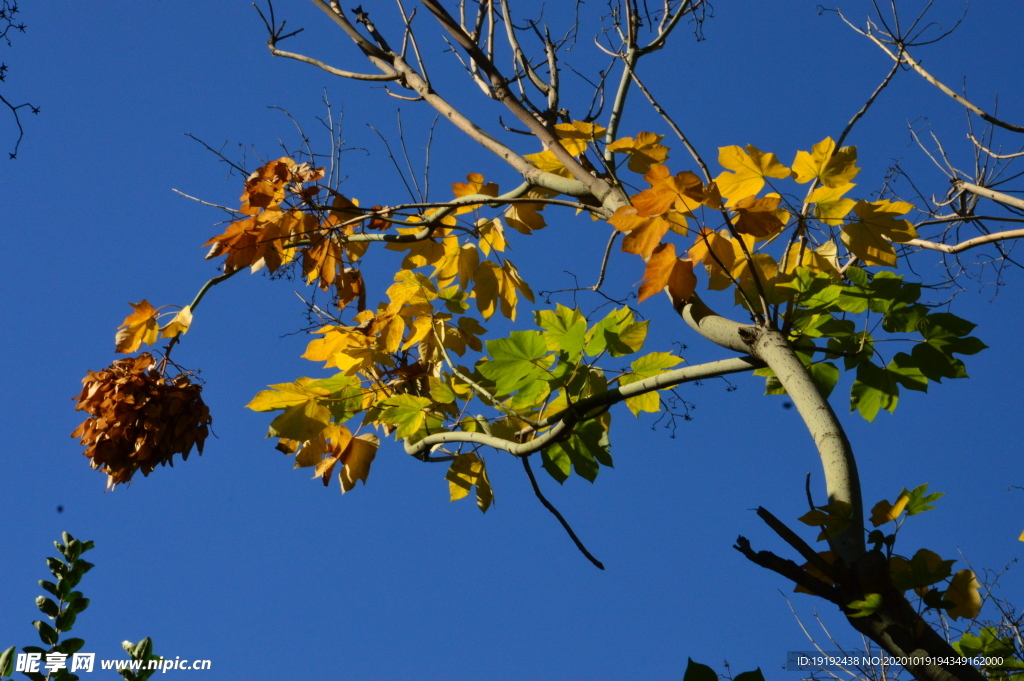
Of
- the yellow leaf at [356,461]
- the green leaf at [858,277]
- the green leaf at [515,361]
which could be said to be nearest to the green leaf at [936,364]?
the green leaf at [858,277]

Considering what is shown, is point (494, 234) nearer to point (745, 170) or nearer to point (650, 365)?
point (650, 365)

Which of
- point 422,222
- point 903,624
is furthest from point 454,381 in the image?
point 903,624

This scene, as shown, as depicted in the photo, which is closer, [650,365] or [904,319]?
[904,319]

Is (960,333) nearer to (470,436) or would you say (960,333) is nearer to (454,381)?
(470,436)

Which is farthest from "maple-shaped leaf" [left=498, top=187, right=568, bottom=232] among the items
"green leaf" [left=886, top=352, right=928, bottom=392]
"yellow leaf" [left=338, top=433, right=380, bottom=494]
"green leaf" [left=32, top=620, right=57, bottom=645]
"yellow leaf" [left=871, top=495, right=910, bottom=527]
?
"green leaf" [left=32, top=620, right=57, bottom=645]

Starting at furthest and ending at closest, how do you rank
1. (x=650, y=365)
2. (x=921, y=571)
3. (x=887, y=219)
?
(x=650, y=365), (x=887, y=219), (x=921, y=571)

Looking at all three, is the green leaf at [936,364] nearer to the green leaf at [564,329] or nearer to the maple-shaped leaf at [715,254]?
the maple-shaped leaf at [715,254]

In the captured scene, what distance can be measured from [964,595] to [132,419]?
165 cm

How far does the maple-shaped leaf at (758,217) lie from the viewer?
1068 millimetres

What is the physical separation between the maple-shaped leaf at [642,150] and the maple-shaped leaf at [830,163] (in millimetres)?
270

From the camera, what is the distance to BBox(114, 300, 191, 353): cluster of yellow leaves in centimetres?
182

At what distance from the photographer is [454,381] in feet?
5.53

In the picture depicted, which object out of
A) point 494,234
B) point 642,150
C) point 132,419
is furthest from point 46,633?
point 642,150

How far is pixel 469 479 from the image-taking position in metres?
1.72
